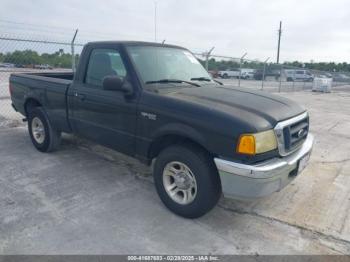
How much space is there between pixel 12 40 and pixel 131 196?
19.0 ft

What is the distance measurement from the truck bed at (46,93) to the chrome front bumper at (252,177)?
2887mm

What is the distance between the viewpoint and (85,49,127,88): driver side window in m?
3.96

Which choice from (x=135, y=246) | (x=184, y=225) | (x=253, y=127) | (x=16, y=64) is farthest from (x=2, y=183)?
(x=16, y=64)

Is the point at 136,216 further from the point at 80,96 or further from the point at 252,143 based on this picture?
the point at 80,96

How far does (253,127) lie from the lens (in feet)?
9.32

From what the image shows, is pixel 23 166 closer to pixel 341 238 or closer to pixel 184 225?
pixel 184 225

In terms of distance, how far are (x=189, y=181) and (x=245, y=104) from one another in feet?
3.39

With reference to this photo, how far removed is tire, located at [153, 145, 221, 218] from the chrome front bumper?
16cm

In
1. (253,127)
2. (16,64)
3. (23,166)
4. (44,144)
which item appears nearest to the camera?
(253,127)

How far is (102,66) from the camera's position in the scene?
423 centimetres

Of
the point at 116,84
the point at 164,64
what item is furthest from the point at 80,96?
the point at 164,64

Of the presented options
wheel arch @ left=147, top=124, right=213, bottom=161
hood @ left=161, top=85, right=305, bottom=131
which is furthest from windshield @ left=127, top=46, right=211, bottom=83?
wheel arch @ left=147, top=124, right=213, bottom=161

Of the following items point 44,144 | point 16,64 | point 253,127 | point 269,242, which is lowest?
point 269,242

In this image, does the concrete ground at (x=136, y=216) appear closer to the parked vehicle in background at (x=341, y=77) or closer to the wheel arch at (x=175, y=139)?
the wheel arch at (x=175, y=139)
